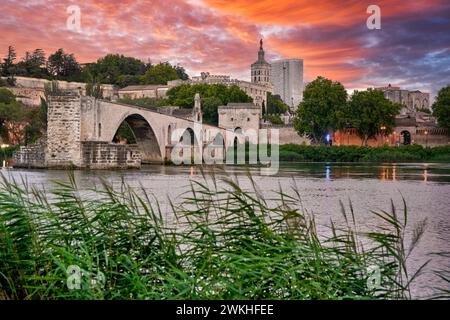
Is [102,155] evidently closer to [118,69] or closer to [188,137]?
[188,137]

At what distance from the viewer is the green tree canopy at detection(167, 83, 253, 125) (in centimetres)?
6975

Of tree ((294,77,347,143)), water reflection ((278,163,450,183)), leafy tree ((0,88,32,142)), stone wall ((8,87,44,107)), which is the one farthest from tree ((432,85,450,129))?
stone wall ((8,87,44,107))

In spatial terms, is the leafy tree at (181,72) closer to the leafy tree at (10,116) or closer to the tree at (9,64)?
the tree at (9,64)

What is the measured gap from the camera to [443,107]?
185 ft

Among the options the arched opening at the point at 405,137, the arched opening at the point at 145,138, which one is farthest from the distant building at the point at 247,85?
the arched opening at the point at 145,138

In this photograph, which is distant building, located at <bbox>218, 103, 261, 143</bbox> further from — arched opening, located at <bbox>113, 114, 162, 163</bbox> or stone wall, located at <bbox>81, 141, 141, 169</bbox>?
stone wall, located at <bbox>81, 141, 141, 169</bbox>

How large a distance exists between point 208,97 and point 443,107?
26.6 meters

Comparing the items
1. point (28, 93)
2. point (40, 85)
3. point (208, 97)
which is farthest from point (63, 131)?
point (40, 85)

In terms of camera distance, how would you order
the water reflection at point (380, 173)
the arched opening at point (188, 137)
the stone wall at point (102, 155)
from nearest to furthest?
the water reflection at point (380, 173), the stone wall at point (102, 155), the arched opening at point (188, 137)

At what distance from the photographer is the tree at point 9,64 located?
87812 millimetres

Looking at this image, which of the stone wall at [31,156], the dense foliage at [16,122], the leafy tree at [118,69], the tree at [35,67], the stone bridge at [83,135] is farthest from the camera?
the leafy tree at [118,69]

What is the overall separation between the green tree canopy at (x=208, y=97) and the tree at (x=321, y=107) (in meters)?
12.1
